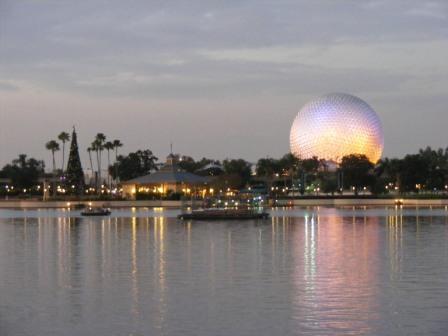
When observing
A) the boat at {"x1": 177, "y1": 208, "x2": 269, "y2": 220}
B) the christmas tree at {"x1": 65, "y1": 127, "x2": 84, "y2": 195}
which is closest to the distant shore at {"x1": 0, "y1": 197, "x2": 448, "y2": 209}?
the christmas tree at {"x1": 65, "y1": 127, "x2": 84, "y2": 195}

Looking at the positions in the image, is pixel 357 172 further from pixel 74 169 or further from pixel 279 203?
pixel 74 169

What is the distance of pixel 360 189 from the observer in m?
147

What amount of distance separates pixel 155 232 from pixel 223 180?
87.5 meters

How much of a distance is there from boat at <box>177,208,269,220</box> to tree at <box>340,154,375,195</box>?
2010 inches

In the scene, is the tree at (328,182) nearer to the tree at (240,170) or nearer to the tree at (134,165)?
the tree at (240,170)

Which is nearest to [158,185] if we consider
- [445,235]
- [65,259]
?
[445,235]

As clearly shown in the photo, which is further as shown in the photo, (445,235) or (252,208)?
(252,208)

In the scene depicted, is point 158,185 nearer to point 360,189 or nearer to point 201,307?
point 360,189

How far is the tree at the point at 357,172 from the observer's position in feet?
446

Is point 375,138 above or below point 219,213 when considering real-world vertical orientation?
above

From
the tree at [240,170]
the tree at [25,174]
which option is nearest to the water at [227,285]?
the tree at [240,170]

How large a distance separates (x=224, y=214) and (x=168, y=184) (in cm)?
6003

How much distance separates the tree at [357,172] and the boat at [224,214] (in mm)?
51052

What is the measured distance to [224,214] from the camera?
86.1m
